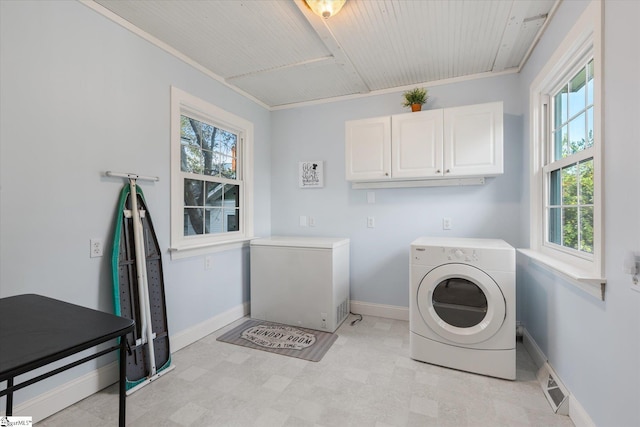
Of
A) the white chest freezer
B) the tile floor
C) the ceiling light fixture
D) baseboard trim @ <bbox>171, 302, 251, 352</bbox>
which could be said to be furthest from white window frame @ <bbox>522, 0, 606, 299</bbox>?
baseboard trim @ <bbox>171, 302, 251, 352</bbox>

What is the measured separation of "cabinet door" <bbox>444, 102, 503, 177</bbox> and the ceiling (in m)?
0.48

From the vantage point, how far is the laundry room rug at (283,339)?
234 cm

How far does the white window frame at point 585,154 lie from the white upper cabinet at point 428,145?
0.88ft

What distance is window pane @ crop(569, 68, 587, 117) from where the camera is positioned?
1.67 m

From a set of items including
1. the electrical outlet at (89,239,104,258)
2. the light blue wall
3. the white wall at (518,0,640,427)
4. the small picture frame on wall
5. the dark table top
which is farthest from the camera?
the small picture frame on wall

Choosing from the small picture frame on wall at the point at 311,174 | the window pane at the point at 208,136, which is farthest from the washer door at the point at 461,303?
the window pane at the point at 208,136

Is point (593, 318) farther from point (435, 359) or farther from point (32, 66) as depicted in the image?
point (32, 66)

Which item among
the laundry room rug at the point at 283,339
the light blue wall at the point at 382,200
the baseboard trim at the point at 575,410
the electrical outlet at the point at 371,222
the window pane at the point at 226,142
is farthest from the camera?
the electrical outlet at the point at 371,222

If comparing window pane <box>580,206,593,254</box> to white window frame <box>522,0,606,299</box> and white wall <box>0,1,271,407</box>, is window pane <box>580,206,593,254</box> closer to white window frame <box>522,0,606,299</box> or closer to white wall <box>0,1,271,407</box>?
white window frame <box>522,0,606,299</box>

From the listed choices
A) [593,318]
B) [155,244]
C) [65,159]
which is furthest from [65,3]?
[593,318]

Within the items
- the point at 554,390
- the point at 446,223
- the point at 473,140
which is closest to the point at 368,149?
the point at 473,140

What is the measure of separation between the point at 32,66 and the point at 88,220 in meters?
0.89

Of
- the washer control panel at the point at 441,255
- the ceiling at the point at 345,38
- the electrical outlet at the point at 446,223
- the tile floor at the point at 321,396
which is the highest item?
the ceiling at the point at 345,38

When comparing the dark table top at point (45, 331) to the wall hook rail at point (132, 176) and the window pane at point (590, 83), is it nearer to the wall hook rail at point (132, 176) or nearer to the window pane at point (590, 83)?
the wall hook rail at point (132, 176)
